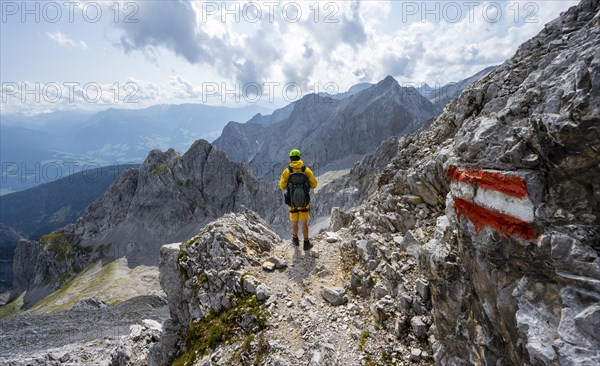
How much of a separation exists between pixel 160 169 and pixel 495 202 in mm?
136019

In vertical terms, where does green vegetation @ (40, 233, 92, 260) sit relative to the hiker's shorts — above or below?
below

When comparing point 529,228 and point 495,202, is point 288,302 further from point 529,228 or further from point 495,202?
point 529,228

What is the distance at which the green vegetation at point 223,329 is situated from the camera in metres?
12.8

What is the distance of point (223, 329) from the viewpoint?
13609 millimetres

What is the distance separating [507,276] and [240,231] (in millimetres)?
14494

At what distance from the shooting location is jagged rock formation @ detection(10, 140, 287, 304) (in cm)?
11988

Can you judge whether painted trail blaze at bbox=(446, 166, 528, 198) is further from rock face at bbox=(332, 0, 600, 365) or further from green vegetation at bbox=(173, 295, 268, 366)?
green vegetation at bbox=(173, 295, 268, 366)

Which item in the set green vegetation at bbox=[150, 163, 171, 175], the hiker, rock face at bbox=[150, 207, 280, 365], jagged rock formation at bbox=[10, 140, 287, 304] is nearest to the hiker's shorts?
the hiker

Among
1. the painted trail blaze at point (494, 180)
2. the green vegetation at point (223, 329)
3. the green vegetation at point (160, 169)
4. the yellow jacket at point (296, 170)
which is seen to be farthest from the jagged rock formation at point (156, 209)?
the painted trail blaze at point (494, 180)

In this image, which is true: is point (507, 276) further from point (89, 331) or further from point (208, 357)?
point (89, 331)

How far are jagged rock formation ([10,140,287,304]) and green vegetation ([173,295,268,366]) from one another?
102m

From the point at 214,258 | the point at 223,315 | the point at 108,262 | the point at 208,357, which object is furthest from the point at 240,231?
the point at 108,262

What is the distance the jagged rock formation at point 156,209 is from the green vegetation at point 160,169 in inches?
16.3

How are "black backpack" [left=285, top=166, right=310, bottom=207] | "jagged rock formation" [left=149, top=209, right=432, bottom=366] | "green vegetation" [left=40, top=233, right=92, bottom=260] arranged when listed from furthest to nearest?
"green vegetation" [left=40, top=233, right=92, bottom=260] < "black backpack" [left=285, top=166, right=310, bottom=207] < "jagged rock formation" [left=149, top=209, right=432, bottom=366]
